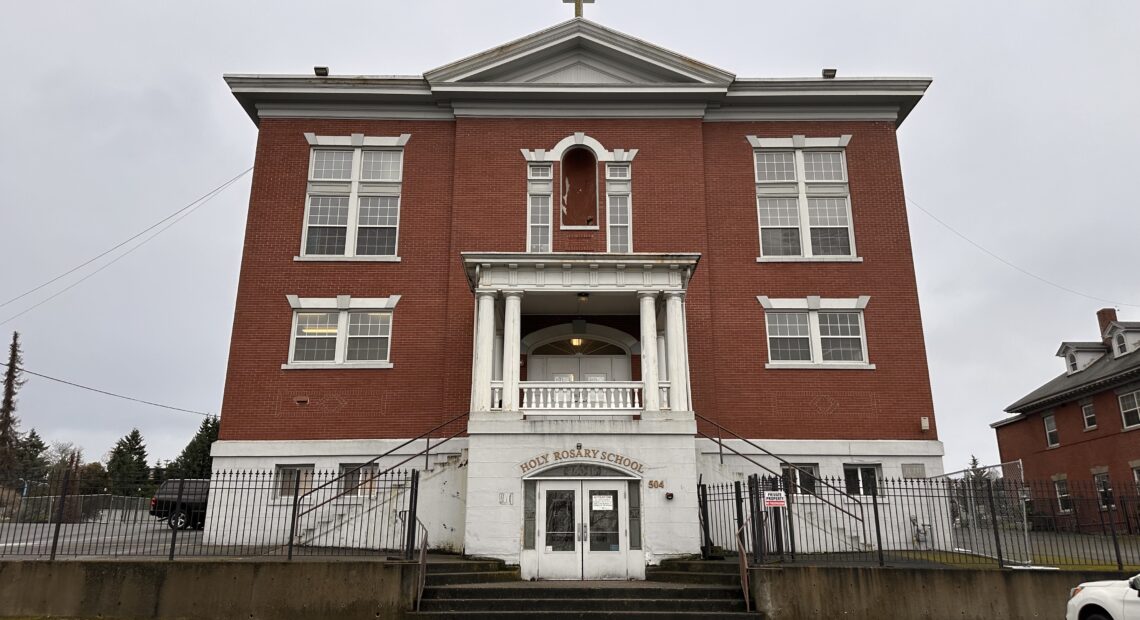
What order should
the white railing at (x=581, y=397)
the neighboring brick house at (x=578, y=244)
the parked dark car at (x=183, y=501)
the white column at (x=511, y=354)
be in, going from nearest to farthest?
1. the white column at (x=511, y=354)
2. the white railing at (x=581, y=397)
3. the parked dark car at (x=183, y=501)
4. the neighboring brick house at (x=578, y=244)

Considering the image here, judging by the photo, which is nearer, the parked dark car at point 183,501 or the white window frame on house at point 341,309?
the parked dark car at point 183,501

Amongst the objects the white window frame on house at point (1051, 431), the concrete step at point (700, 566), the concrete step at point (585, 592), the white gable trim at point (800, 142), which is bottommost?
the concrete step at point (585, 592)

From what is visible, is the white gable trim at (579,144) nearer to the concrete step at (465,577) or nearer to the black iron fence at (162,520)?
the black iron fence at (162,520)

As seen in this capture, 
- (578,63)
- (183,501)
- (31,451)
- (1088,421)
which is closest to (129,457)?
(31,451)

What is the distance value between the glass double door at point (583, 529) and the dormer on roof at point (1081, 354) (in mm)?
35055

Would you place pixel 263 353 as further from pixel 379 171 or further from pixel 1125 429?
pixel 1125 429

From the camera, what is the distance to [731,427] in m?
20.7

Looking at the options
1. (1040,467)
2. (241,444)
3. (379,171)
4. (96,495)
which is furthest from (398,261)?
(1040,467)

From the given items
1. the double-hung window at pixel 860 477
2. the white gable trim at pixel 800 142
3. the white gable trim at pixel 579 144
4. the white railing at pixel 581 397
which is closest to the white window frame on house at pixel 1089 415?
the double-hung window at pixel 860 477

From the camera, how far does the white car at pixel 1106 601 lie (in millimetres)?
11758

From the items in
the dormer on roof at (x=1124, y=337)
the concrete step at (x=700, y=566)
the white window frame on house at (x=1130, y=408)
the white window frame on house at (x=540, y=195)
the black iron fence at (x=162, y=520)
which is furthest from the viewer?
the dormer on roof at (x=1124, y=337)

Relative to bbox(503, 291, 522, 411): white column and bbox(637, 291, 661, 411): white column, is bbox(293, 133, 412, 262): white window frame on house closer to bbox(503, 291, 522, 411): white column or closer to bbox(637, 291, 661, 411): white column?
bbox(503, 291, 522, 411): white column

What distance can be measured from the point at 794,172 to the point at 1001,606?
43.3 ft

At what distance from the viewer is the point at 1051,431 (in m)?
41.1
